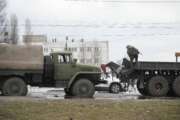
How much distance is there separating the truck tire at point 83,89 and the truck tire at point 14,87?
8.79 ft

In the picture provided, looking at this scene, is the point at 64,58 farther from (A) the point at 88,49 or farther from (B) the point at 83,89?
(A) the point at 88,49

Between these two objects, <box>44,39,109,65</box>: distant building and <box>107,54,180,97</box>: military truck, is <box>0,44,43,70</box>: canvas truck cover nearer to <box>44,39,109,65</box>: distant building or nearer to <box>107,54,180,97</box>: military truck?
<box>107,54,180,97</box>: military truck

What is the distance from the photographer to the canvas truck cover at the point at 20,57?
1008 inches

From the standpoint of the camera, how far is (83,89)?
2528 centimetres

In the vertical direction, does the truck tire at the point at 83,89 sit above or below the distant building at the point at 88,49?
below

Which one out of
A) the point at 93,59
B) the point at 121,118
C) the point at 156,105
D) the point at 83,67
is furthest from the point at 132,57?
the point at 93,59

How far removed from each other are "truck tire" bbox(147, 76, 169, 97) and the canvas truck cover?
648 centimetres

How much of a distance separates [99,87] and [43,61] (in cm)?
739

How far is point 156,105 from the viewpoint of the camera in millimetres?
18219

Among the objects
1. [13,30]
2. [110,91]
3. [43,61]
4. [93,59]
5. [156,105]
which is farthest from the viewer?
[93,59]

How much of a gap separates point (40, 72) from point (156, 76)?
22.4 feet

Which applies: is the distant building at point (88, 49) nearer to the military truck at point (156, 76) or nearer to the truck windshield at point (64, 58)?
the military truck at point (156, 76)

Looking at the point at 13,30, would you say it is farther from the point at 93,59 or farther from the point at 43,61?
the point at 43,61

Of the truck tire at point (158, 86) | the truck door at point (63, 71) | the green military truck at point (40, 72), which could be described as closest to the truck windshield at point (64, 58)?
the green military truck at point (40, 72)
